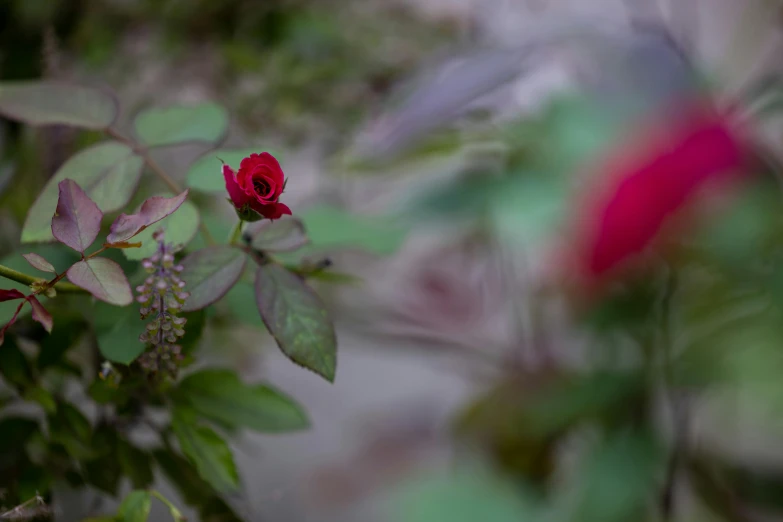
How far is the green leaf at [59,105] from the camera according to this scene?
0.89 feet

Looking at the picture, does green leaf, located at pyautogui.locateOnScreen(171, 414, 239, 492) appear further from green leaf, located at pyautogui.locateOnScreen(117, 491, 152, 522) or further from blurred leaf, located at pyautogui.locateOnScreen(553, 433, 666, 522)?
blurred leaf, located at pyautogui.locateOnScreen(553, 433, 666, 522)

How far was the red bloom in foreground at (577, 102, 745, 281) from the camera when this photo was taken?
12.3 inches

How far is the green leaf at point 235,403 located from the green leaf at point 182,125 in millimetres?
108

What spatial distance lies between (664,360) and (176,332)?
0.33 m

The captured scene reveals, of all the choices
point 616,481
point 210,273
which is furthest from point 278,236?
point 616,481

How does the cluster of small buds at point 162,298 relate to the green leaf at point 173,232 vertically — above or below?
below

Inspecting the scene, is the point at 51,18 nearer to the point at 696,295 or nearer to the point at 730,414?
the point at 696,295

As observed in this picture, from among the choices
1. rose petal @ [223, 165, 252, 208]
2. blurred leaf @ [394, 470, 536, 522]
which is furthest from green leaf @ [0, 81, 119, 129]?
blurred leaf @ [394, 470, 536, 522]

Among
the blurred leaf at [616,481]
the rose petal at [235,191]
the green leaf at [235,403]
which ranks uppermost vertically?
the rose petal at [235,191]

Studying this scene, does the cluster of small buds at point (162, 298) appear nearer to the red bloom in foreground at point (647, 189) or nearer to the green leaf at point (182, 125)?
the green leaf at point (182, 125)

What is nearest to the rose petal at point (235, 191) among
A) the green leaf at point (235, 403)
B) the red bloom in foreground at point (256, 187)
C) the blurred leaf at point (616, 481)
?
the red bloom in foreground at point (256, 187)

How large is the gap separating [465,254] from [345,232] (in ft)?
1.01

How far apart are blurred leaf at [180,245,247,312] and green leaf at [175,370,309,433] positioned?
7cm

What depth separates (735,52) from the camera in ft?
2.21
